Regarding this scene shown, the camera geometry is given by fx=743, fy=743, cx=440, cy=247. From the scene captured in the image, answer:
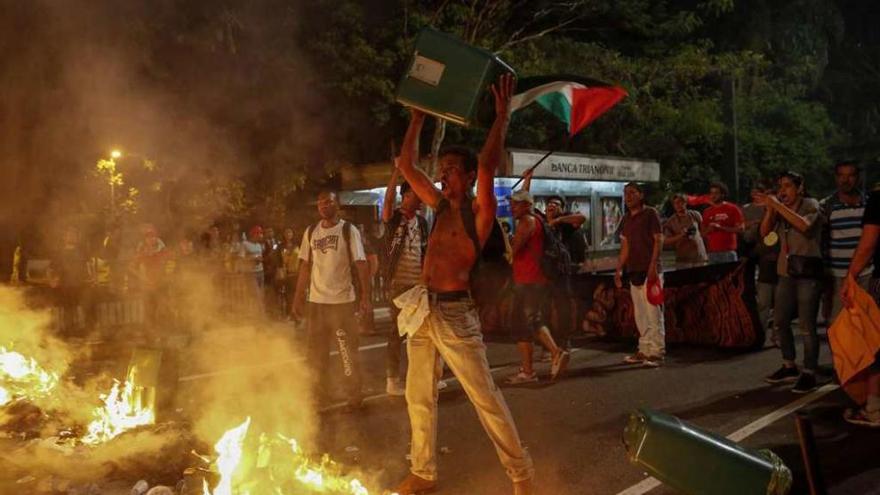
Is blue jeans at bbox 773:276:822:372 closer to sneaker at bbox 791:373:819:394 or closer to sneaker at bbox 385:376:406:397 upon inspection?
sneaker at bbox 791:373:819:394

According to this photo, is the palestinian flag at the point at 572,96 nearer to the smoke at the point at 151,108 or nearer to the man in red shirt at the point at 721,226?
the man in red shirt at the point at 721,226

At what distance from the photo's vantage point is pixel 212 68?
11875 millimetres

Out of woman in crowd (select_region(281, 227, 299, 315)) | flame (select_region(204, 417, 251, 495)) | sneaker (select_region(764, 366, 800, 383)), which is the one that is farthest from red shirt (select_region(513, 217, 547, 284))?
woman in crowd (select_region(281, 227, 299, 315))

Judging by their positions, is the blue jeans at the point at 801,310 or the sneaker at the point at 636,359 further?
the sneaker at the point at 636,359

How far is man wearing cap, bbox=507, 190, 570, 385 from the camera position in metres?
6.89

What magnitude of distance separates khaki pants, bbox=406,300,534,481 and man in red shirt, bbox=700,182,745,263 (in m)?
5.93

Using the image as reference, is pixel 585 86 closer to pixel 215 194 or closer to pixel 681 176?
pixel 215 194

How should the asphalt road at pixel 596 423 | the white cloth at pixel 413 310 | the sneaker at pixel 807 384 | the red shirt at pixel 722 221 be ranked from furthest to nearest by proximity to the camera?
the red shirt at pixel 722 221, the sneaker at pixel 807 384, the asphalt road at pixel 596 423, the white cloth at pixel 413 310

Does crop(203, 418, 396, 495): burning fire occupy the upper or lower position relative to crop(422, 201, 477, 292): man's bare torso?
lower

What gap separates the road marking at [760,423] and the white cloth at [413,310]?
1.50 m

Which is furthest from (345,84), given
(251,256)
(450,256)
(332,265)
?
(450,256)

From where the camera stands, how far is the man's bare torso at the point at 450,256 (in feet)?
12.9

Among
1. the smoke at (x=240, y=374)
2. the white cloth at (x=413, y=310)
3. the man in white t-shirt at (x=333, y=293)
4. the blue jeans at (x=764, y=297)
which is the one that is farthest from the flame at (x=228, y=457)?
the blue jeans at (x=764, y=297)

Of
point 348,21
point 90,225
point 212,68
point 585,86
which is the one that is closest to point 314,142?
point 348,21
